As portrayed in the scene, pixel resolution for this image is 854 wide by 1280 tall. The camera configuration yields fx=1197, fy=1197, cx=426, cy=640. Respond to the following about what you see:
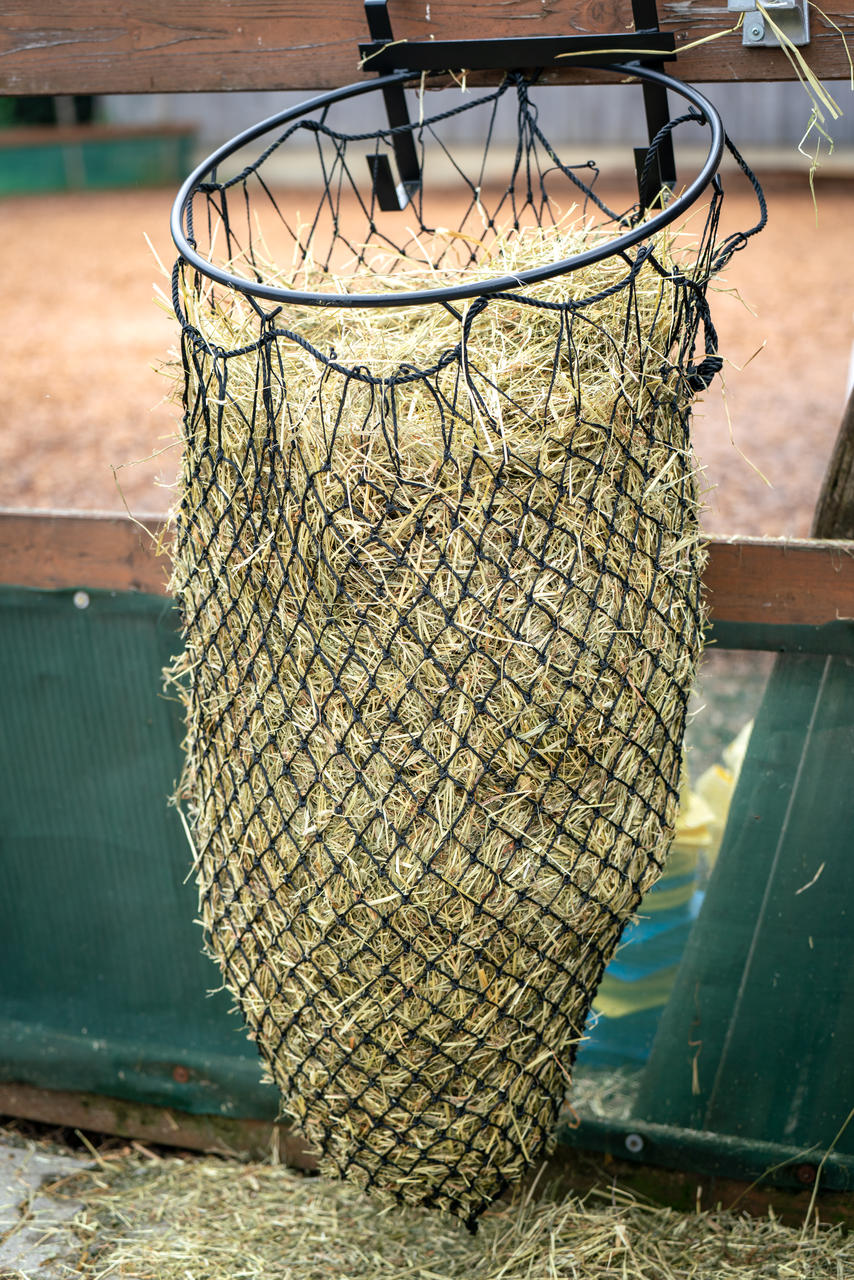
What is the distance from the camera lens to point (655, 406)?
64.0 inches

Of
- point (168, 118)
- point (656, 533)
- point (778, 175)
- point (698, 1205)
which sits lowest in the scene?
point (698, 1205)

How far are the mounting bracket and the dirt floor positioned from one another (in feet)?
7.34

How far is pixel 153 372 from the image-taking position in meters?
5.34

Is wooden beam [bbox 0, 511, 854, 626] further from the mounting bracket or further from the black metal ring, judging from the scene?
the mounting bracket

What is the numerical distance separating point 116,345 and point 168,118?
1237cm

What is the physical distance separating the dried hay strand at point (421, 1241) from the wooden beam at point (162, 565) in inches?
45.7

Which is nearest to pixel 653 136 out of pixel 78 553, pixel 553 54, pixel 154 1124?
pixel 553 54

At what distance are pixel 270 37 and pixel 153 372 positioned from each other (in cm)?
327

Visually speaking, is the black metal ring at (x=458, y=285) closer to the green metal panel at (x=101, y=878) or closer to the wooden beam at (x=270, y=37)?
the wooden beam at (x=270, y=37)

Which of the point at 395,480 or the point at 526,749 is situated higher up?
the point at 395,480

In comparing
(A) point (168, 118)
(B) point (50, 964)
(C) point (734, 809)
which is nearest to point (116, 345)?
(B) point (50, 964)

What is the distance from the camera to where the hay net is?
1551mm

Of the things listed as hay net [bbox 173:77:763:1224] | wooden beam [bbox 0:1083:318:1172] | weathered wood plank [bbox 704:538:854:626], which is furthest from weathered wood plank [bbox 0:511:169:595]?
wooden beam [bbox 0:1083:318:1172]

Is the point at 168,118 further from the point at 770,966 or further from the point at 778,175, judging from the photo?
the point at 770,966
